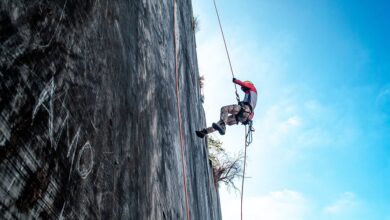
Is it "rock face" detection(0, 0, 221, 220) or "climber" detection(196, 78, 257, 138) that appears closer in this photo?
"rock face" detection(0, 0, 221, 220)

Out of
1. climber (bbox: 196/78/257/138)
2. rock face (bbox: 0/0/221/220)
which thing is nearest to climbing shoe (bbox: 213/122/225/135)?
climber (bbox: 196/78/257/138)

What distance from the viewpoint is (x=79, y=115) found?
1.36 metres

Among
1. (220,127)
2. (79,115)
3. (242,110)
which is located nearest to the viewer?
(79,115)

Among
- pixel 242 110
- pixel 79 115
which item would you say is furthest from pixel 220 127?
pixel 79 115

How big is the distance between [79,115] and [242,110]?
4.98 metres

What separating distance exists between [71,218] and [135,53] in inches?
56.3

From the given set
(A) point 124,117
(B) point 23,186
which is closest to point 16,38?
(B) point 23,186

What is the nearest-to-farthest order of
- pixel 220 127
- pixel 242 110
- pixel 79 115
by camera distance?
pixel 79 115 → pixel 220 127 → pixel 242 110

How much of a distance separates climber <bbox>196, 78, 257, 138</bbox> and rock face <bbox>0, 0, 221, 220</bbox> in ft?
11.0

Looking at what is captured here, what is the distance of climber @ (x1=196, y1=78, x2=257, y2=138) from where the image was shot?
5.94 metres

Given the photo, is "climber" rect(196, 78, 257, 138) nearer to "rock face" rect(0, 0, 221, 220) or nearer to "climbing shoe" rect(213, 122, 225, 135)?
"climbing shoe" rect(213, 122, 225, 135)

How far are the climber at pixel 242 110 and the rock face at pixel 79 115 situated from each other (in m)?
3.35

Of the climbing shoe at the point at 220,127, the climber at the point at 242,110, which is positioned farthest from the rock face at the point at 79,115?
the climber at the point at 242,110

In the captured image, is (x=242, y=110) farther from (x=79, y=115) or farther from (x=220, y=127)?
(x=79, y=115)
